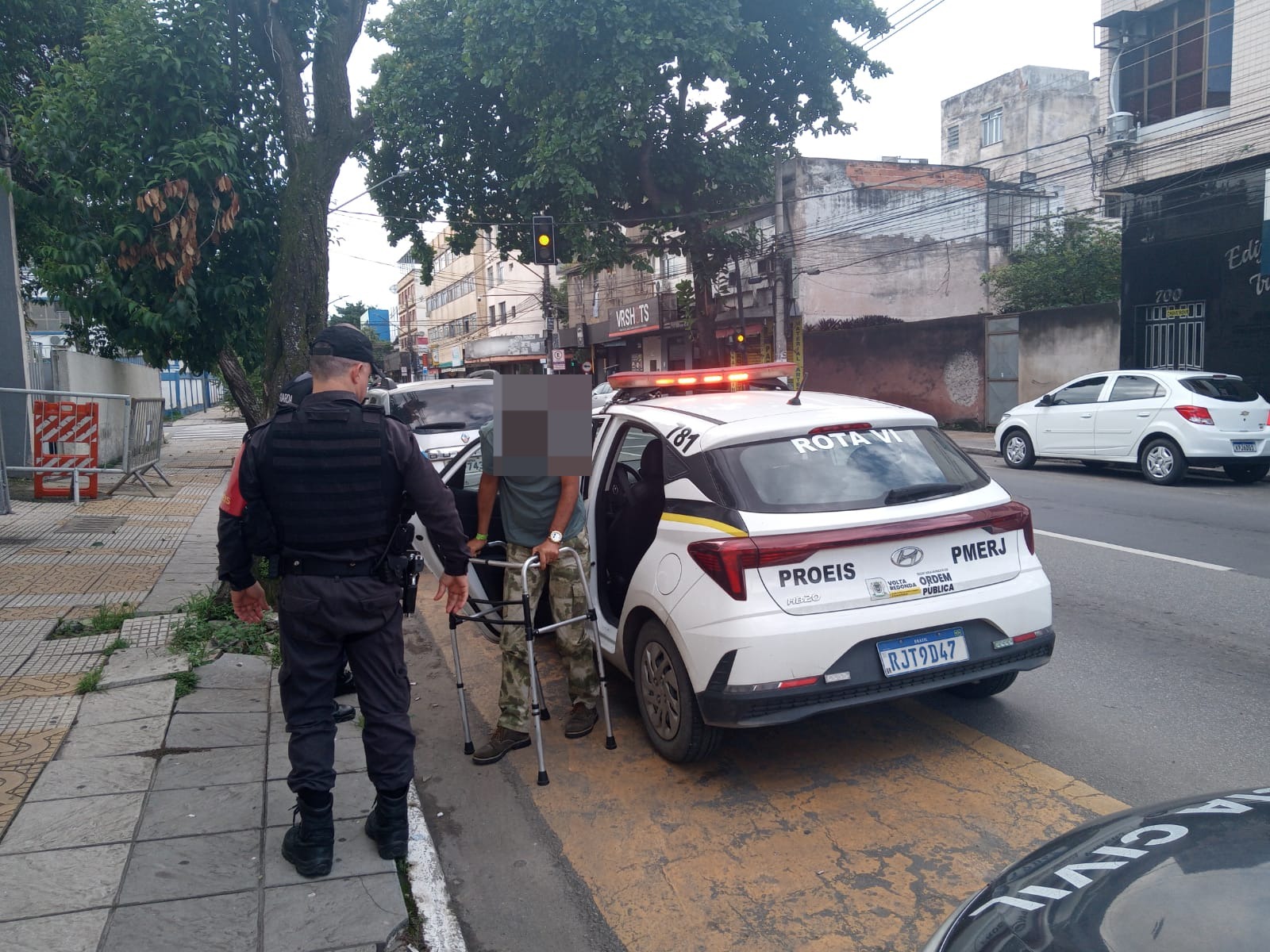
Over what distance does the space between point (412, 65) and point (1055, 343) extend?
16.1 metres

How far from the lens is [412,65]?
74.6 feet

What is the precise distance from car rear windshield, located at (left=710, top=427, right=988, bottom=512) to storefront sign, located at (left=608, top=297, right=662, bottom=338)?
1249 inches

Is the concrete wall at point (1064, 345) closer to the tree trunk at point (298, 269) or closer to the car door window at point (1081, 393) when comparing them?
the car door window at point (1081, 393)

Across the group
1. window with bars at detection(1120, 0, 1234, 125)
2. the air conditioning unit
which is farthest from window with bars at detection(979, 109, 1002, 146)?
the air conditioning unit

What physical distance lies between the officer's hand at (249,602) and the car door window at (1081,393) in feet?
44.4

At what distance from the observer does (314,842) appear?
11.0 feet

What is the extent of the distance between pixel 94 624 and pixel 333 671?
395 centimetres

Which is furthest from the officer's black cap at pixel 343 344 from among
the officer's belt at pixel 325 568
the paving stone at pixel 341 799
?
the paving stone at pixel 341 799

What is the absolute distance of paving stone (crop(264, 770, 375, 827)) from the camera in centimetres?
378

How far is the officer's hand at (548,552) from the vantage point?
436 cm

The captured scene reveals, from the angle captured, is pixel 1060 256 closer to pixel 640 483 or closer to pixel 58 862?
pixel 640 483

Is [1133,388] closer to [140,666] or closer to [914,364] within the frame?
[914,364]

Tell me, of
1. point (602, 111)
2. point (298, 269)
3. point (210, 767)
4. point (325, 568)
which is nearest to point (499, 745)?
point (210, 767)

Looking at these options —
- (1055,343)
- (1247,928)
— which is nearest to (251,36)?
(1247,928)
